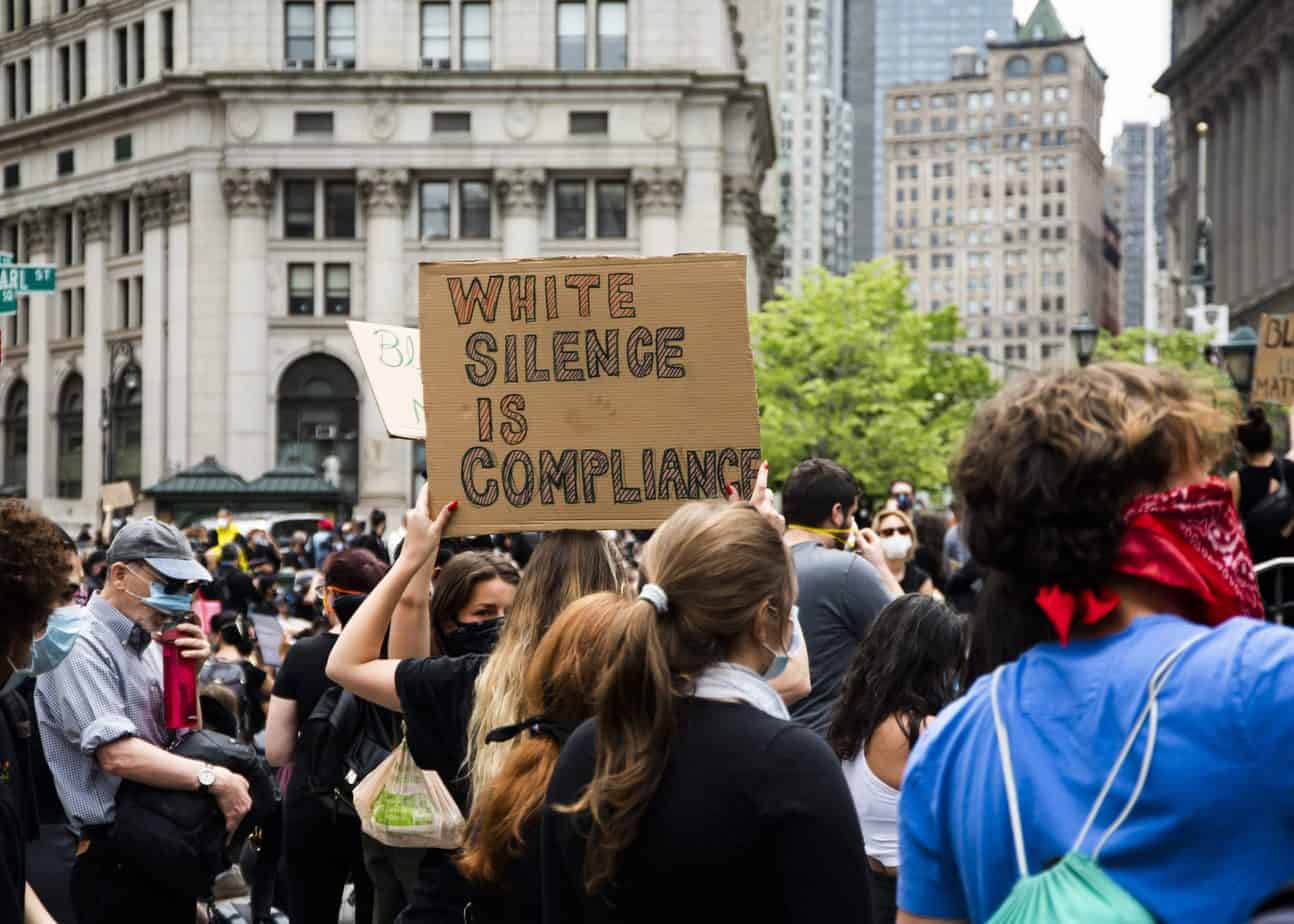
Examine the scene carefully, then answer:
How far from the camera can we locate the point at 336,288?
64.6 metres

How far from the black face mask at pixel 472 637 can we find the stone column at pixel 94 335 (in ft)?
211

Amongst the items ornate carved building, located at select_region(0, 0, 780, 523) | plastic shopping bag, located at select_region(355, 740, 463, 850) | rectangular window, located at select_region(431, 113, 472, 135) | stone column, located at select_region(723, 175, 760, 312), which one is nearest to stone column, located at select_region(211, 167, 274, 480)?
ornate carved building, located at select_region(0, 0, 780, 523)

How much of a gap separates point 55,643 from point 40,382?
227 ft

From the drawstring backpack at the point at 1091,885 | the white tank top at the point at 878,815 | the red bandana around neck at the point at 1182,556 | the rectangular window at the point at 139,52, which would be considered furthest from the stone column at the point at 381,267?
the drawstring backpack at the point at 1091,885

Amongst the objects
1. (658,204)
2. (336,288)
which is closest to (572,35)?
(658,204)

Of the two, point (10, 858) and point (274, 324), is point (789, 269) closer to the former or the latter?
point (274, 324)

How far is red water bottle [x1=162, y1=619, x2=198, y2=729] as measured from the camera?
6.38 metres

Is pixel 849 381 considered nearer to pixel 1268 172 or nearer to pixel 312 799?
pixel 1268 172

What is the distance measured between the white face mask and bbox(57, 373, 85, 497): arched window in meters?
63.1

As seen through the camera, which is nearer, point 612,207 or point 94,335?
point 612,207

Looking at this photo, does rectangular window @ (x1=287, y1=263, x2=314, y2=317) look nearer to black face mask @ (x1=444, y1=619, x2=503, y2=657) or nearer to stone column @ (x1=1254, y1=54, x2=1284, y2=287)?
stone column @ (x1=1254, y1=54, x2=1284, y2=287)

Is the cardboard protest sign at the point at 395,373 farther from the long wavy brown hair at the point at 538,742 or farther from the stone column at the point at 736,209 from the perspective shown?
the stone column at the point at 736,209

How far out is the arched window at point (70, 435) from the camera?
70.4 m

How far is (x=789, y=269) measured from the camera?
193000 mm
